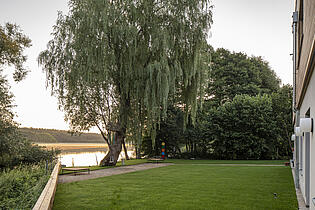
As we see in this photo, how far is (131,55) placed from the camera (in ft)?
42.7

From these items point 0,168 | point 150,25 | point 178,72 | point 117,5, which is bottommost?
point 0,168

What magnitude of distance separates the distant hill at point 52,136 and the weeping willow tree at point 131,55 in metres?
5.16

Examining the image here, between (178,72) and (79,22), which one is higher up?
(79,22)

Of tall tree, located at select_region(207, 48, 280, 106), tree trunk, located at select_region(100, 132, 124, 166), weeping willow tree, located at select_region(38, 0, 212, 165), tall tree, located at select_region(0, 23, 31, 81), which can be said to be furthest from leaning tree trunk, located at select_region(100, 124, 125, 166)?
tall tree, located at select_region(207, 48, 280, 106)

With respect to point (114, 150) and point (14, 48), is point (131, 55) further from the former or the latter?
point (14, 48)

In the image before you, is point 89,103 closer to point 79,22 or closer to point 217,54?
point 79,22

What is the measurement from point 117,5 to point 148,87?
13.8 ft

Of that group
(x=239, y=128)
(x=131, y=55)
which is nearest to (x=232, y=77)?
(x=239, y=128)

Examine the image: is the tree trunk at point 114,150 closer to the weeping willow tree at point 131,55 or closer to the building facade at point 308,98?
the weeping willow tree at point 131,55

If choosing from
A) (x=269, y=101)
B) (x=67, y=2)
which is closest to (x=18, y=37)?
(x=67, y=2)

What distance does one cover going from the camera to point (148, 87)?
12539 millimetres

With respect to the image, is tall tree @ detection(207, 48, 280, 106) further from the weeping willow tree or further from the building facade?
the building facade

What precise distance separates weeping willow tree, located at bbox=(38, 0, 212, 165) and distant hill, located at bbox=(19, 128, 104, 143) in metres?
5.16

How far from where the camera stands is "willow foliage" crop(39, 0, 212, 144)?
41.7 ft
